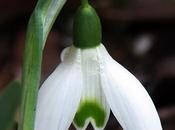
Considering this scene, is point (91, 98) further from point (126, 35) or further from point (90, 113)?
point (126, 35)

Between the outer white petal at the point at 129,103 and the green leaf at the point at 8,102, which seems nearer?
the outer white petal at the point at 129,103

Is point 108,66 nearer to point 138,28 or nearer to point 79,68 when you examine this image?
point 79,68

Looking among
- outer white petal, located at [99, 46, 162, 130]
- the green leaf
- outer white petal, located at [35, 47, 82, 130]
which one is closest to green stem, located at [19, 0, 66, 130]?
outer white petal, located at [35, 47, 82, 130]

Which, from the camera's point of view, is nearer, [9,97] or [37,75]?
[37,75]

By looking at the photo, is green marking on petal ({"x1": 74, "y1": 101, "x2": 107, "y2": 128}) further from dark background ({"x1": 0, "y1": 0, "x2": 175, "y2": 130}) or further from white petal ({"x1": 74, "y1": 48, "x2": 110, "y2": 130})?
dark background ({"x1": 0, "y1": 0, "x2": 175, "y2": 130})

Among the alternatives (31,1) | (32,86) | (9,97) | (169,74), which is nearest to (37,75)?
(32,86)

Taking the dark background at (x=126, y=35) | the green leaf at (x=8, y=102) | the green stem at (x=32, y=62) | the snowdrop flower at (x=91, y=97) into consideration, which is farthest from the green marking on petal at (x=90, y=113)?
the dark background at (x=126, y=35)

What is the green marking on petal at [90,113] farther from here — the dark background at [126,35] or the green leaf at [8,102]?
the dark background at [126,35]
